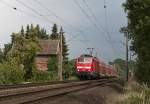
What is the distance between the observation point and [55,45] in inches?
4417

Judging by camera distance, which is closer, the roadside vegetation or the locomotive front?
the roadside vegetation

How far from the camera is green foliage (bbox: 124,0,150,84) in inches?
1281

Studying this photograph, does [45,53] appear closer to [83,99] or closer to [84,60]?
[84,60]

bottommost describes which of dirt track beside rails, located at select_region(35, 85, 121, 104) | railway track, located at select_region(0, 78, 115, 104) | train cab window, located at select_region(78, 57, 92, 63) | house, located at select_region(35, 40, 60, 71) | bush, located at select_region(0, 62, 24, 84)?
dirt track beside rails, located at select_region(35, 85, 121, 104)

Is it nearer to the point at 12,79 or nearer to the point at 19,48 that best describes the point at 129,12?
the point at 12,79

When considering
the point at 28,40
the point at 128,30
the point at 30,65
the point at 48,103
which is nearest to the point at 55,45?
the point at 28,40

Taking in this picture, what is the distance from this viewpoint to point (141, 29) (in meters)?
32.7

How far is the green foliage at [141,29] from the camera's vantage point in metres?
32.5

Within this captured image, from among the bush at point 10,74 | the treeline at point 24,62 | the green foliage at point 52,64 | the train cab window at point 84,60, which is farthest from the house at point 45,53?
the bush at point 10,74

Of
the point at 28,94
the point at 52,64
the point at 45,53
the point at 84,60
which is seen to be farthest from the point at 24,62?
the point at 28,94

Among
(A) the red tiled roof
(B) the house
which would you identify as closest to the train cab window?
(B) the house

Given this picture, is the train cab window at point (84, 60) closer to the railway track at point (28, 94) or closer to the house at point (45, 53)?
the railway track at point (28, 94)

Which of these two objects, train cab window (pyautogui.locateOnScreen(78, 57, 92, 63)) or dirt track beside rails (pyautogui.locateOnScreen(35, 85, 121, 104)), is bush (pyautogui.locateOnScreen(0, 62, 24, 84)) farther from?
dirt track beside rails (pyautogui.locateOnScreen(35, 85, 121, 104))

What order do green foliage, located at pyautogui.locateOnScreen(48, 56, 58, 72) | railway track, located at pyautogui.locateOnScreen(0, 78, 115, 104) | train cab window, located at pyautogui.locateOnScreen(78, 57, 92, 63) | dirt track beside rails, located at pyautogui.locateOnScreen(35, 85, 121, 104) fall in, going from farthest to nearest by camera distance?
green foliage, located at pyautogui.locateOnScreen(48, 56, 58, 72), train cab window, located at pyautogui.locateOnScreen(78, 57, 92, 63), dirt track beside rails, located at pyautogui.locateOnScreen(35, 85, 121, 104), railway track, located at pyautogui.locateOnScreen(0, 78, 115, 104)
